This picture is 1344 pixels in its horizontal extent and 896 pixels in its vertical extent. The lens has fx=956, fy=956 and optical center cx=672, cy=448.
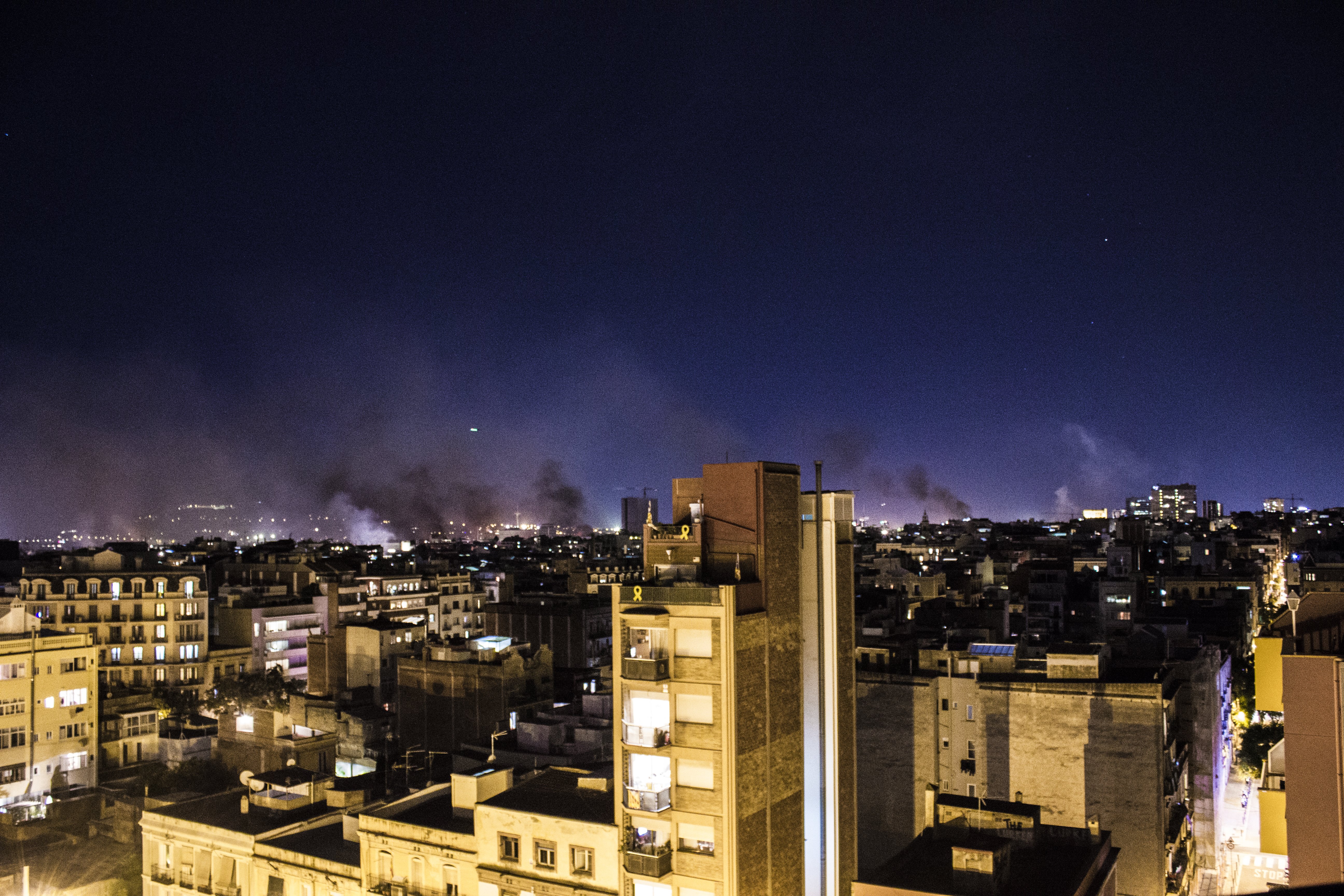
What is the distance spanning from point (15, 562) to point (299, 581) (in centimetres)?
4783

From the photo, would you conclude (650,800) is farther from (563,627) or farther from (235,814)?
(563,627)

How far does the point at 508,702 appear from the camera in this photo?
160ft

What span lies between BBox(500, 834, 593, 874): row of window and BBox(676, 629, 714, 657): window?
588 cm

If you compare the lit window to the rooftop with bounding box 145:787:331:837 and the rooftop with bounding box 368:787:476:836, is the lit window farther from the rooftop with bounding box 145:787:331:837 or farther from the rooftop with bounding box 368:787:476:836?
the rooftop with bounding box 368:787:476:836

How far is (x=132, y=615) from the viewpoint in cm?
6619

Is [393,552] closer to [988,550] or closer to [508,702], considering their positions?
[988,550]

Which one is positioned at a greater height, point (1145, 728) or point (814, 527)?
point (814, 527)

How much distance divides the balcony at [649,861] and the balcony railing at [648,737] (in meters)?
2.34

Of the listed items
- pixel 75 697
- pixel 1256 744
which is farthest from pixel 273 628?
pixel 1256 744

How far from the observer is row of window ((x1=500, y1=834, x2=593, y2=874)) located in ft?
79.4

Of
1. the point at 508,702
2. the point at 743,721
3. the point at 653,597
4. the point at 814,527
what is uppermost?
the point at 814,527

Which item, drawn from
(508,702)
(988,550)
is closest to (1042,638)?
(508,702)

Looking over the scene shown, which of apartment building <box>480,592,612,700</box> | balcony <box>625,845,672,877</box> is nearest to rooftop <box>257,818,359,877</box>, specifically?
balcony <box>625,845,672,877</box>

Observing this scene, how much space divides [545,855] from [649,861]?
12.4 feet
